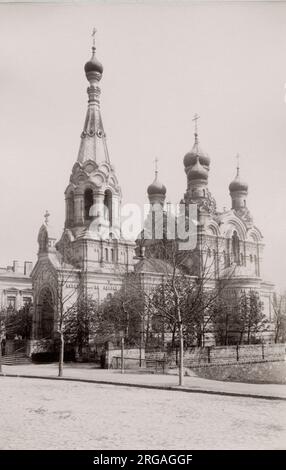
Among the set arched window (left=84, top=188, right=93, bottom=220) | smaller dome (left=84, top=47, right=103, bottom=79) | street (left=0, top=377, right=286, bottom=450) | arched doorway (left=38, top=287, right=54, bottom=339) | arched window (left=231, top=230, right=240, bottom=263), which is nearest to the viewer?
street (left=0, top=377, right=286, bottom=450)

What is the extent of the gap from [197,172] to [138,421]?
130 ft

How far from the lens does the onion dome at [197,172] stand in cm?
4912

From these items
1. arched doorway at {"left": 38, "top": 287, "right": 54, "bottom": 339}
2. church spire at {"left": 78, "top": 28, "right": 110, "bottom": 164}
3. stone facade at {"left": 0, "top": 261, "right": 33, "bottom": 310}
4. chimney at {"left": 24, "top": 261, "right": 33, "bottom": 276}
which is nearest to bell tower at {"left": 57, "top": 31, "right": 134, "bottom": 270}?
church spire at {"left": 78, "top": 28, "right": 110, "bottom": 164}

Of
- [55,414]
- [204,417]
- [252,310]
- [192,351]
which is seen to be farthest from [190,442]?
[252,310]

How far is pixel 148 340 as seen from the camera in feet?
108

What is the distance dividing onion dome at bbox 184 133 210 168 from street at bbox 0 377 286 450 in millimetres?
35602

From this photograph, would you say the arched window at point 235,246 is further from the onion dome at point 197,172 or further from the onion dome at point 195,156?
the onion dome at point 195,156

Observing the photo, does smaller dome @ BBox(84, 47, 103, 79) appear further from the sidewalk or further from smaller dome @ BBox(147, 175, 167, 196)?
the sidewalk

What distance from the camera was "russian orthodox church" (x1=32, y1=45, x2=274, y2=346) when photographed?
38562mm

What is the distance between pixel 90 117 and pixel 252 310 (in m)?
18.7

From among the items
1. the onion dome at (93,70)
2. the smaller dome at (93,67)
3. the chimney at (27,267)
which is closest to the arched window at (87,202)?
the onion dome at (93,70)

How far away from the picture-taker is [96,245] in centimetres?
4025
